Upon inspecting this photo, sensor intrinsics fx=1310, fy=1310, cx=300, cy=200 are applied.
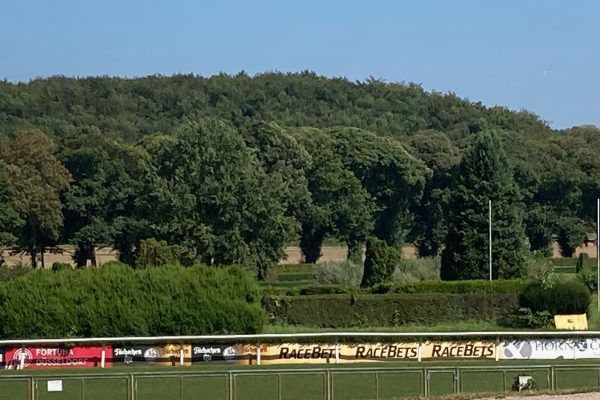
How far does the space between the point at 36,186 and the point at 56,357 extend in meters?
44.8

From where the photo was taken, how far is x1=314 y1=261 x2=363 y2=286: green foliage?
213 ft

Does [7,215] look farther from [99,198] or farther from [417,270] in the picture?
[417,270]

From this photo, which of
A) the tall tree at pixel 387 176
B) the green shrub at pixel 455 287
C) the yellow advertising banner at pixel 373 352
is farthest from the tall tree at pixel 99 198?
the yellow advertising banner at pixel 373 352

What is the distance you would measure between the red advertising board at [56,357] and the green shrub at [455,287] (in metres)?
14.6

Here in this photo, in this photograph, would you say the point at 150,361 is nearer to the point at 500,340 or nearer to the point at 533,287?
the point at 500,340

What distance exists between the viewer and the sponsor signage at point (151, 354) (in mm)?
40344

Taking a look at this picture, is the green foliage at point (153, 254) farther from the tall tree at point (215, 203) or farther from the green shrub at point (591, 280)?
the green shrub at point (591, 280)

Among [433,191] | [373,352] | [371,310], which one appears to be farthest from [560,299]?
[433,191]

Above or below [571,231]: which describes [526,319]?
below

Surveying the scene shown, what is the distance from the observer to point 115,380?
99.9ft

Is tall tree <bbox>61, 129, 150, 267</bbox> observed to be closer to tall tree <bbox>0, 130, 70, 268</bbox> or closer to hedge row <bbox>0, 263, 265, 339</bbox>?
tall tree <bbox>0, 130, 70, 268</bbox>

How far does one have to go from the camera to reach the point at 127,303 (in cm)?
4491

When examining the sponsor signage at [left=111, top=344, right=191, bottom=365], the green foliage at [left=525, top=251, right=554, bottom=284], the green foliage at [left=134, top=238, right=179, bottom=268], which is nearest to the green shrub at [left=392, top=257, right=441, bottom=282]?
the green foliage at [left=525, top=251, right=554, bottom=284]

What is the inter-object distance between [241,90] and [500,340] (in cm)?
12127
